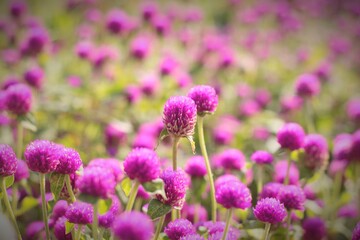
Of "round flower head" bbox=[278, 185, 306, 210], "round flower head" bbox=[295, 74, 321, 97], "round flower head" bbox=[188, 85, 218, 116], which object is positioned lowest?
"round flower head" bbox=[278, 185, 306, 210]

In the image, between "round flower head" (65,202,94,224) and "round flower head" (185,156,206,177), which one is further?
"round flower head" (185,156,206,177)

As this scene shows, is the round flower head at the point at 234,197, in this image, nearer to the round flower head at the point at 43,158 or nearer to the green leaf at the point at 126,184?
the green leaf at the point at 126,184

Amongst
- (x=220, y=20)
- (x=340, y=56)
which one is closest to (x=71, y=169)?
(x=340, y=56)

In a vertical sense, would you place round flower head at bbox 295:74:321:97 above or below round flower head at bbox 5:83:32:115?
above

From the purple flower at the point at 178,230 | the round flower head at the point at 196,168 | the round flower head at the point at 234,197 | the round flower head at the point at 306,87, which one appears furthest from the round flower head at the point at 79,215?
the round flower head at the point at 306,87

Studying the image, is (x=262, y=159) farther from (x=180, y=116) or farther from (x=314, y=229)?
(x=180, y=116)

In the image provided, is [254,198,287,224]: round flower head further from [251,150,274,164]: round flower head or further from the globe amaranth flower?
[251,150,274,164]: round flower head

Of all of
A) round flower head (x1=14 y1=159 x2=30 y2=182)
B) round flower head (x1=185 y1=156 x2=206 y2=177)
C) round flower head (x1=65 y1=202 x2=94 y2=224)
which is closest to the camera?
round flower head (x1=65 y1=202 x2=94 y2=224)

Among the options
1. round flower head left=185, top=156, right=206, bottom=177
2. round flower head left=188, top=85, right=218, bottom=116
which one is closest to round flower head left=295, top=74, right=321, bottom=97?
round flower head left=185, top=156, right=206, bottom=177
